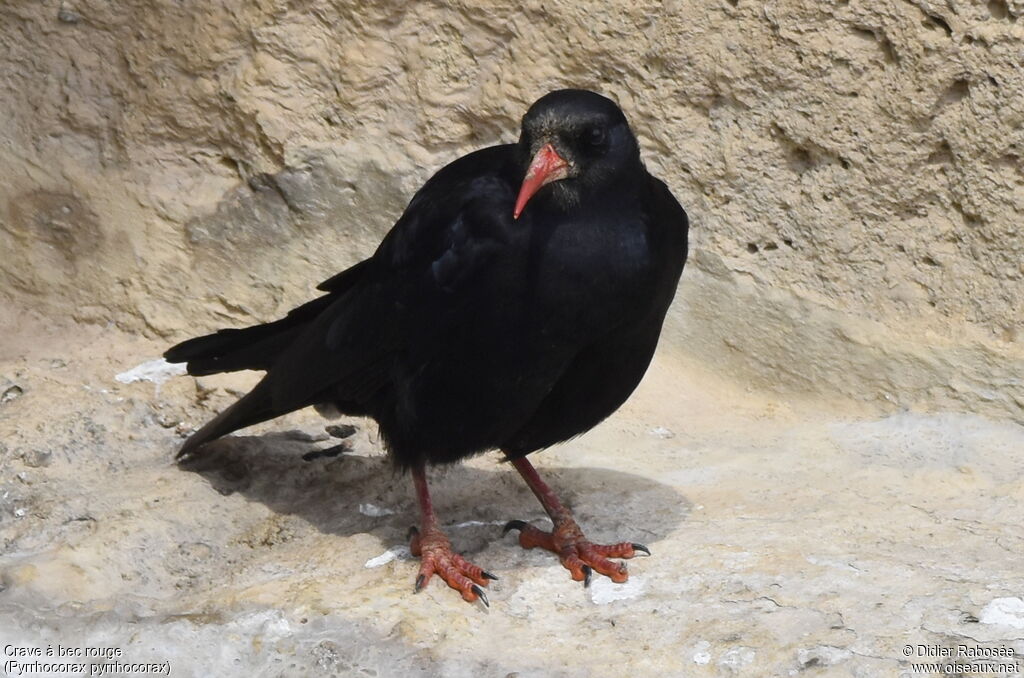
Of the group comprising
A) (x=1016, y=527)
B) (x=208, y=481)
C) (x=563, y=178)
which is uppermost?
(x=563, y=178)

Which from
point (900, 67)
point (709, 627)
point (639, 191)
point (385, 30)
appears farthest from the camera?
point (385, 30)

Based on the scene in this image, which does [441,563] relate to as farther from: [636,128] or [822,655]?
[636,128]

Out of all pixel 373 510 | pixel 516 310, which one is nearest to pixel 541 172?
pixel 516 310

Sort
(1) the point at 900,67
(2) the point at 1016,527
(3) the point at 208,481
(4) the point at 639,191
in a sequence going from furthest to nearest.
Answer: (1) the point at 900,67
(3) the point at 208,481
(2) the point at 1016,527
(4) the point at 639,191

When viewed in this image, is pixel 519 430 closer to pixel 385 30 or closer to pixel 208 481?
pixel 208 481

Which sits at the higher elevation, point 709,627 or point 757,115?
point 757,115

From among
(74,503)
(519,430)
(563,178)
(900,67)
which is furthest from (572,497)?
(900,67)
